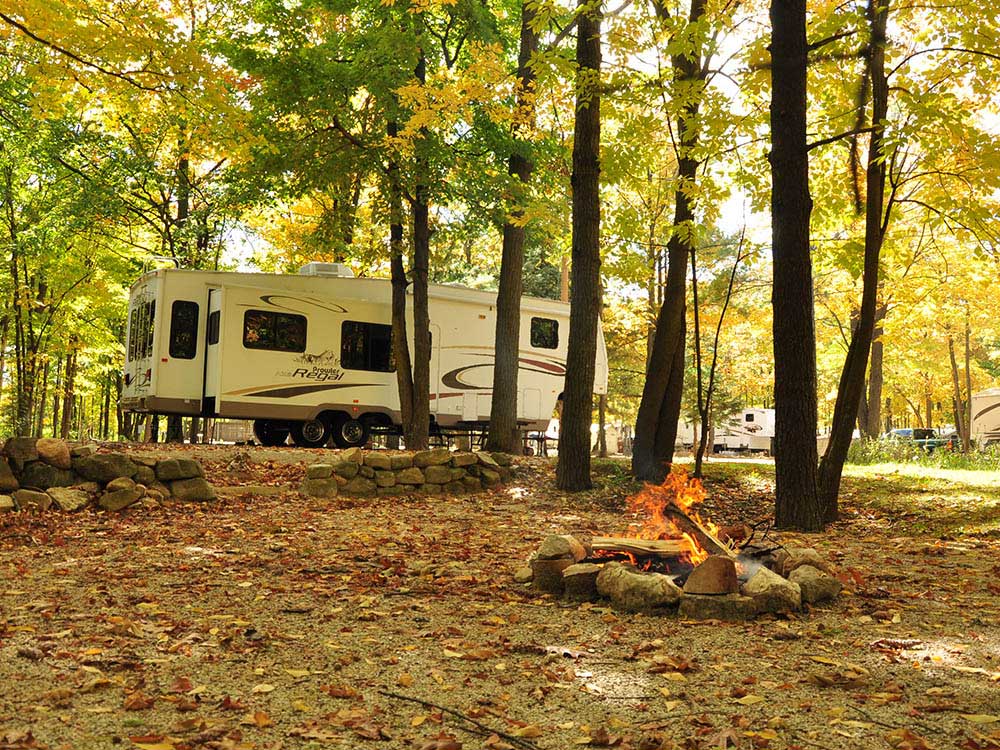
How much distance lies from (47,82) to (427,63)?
6441 millimetres

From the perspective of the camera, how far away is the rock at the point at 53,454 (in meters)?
8.77

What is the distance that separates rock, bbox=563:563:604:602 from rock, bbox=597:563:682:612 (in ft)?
0.23

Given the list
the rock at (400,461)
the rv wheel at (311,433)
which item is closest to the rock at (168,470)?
the rock at (400,461)

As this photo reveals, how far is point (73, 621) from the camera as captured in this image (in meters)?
4.61

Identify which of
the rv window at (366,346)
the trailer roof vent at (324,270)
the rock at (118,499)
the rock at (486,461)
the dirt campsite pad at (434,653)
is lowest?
the dirt campsite pad at (434,653)

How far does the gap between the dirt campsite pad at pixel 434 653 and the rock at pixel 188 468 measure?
1.81 metres

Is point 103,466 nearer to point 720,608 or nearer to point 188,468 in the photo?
point 188,468

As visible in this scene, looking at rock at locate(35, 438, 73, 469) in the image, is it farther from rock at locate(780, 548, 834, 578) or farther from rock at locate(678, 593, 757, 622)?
rock at locate(780, 548, 834, 578)

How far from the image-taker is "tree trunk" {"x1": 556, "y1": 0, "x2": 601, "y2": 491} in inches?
429

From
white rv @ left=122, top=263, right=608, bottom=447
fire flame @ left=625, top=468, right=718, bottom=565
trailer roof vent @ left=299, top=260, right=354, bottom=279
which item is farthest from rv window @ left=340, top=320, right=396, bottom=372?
fire flame @ left=625, top=468, right=718, bottom=565

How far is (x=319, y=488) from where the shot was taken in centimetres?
1048

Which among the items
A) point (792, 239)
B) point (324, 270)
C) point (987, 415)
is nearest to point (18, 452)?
point (792, 239)

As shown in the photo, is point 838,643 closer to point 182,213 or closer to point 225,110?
point 225,110

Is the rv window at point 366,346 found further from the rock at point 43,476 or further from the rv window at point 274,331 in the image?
the rock at point 43,476
